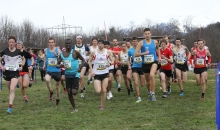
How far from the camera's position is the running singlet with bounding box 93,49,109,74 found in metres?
10.3

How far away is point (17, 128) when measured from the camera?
306 inches

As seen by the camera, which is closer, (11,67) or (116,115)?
(116,115)

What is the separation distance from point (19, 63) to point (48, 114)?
205 centimetres

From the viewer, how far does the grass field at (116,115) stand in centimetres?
771

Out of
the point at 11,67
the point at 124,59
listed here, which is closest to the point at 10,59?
the point at 11,67

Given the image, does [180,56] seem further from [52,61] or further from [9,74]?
[9,74]

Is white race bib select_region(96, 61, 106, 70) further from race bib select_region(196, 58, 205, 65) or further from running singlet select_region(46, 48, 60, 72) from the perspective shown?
race bib select_region(196, 58, 205, 65)

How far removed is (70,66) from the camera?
9.95m

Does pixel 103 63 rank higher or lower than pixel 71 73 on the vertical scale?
higher

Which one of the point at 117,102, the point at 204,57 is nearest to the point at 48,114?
the point at 117,102

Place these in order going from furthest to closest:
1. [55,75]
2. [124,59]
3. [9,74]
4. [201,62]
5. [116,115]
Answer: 1. [124,59]
2. [201,62]
3. [55,75]
4. [9,74]
5. [116,115]

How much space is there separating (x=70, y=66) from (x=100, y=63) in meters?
0.98

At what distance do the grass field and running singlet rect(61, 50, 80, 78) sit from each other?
1.12 meters

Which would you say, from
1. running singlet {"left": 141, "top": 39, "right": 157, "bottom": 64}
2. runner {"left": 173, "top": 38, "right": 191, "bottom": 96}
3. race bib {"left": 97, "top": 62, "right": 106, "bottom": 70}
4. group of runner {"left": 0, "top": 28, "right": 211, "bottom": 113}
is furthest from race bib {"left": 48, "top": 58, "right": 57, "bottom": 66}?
runner {"left": 173, "top": 38, "right": 191, "bottom": 96}
